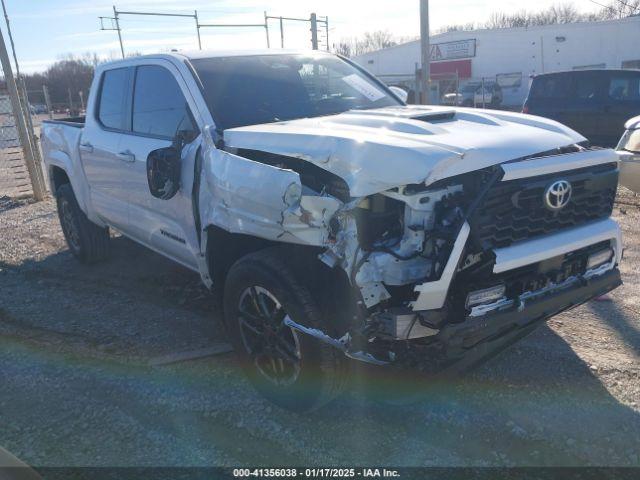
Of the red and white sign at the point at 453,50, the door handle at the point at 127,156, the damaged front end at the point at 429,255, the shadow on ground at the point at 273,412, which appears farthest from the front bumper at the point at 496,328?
the red and white sign at the point at 453,50

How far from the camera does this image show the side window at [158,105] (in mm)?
4043

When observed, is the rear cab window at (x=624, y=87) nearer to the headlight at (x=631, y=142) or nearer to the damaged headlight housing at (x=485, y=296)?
the headlight at (x=631, y=142)

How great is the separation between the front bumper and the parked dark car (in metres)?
9.53

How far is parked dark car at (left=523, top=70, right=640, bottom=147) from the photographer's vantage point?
11445 millimetres

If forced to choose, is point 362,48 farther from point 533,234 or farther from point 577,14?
point 533,234

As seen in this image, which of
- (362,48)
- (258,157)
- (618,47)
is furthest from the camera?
(362,48)

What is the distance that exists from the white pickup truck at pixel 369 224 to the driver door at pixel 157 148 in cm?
2

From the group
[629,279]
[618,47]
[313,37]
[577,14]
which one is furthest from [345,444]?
[577,14]

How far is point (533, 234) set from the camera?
2.94 m

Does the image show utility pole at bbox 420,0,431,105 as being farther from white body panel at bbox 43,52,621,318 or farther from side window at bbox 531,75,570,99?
white body panel at bbox 43,52,621,318

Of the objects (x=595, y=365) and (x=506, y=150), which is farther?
(x=595, y=365)

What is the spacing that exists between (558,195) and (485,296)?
2.32 ft

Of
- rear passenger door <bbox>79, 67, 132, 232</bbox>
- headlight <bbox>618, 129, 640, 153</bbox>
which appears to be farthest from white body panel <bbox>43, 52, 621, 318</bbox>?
headlight <bbox>618, 129, 640, 153</bbox>

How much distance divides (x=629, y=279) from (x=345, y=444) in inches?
130
